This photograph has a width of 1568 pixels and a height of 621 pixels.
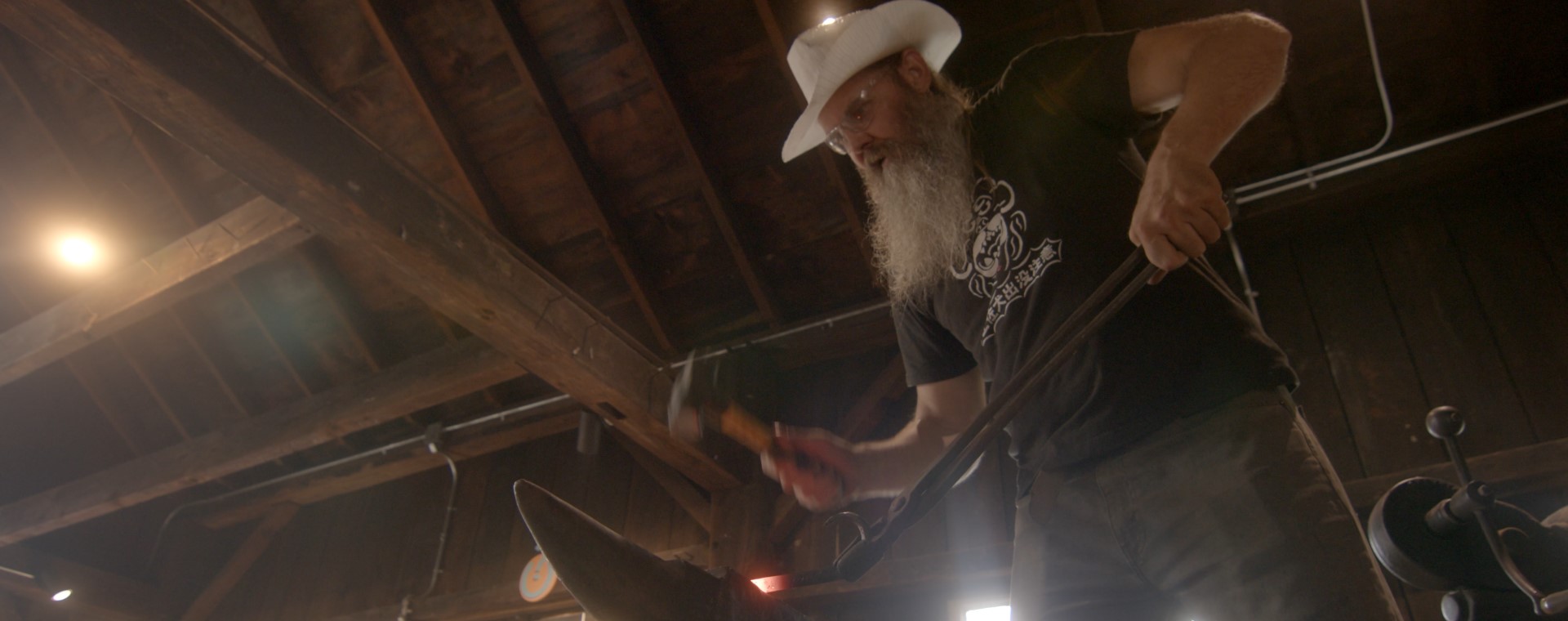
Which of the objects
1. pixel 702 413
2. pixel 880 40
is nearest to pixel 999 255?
pixel 880 40

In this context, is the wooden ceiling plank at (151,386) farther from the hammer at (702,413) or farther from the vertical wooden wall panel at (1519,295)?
the vertical wooden wall panel at (1519,295)

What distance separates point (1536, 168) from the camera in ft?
11.5

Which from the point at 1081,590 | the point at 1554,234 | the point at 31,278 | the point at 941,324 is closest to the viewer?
the point at 1081,590

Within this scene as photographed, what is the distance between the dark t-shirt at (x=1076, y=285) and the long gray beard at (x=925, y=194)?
0.15 ft

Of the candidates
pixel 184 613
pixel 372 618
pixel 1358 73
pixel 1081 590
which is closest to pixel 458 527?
pixel 372 618

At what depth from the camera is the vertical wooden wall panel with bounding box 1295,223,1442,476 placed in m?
3.25

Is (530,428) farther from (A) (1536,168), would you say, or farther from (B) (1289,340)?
(A) (1536,168)

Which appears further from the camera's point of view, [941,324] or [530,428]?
[530,428]

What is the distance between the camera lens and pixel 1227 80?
54.0 inches

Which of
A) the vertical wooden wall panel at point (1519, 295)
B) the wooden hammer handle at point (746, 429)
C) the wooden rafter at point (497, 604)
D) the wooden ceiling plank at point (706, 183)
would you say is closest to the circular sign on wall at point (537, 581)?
the wooden rafter at point (497, 604)

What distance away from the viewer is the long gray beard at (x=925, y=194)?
1.81m

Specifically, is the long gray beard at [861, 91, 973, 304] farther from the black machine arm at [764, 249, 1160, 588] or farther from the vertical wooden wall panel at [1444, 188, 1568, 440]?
the vertical wooden wall panel at [1444, 188, 1568, 440]

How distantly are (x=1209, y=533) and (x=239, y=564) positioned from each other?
20.4 feet

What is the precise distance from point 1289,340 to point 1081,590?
8.72ft
